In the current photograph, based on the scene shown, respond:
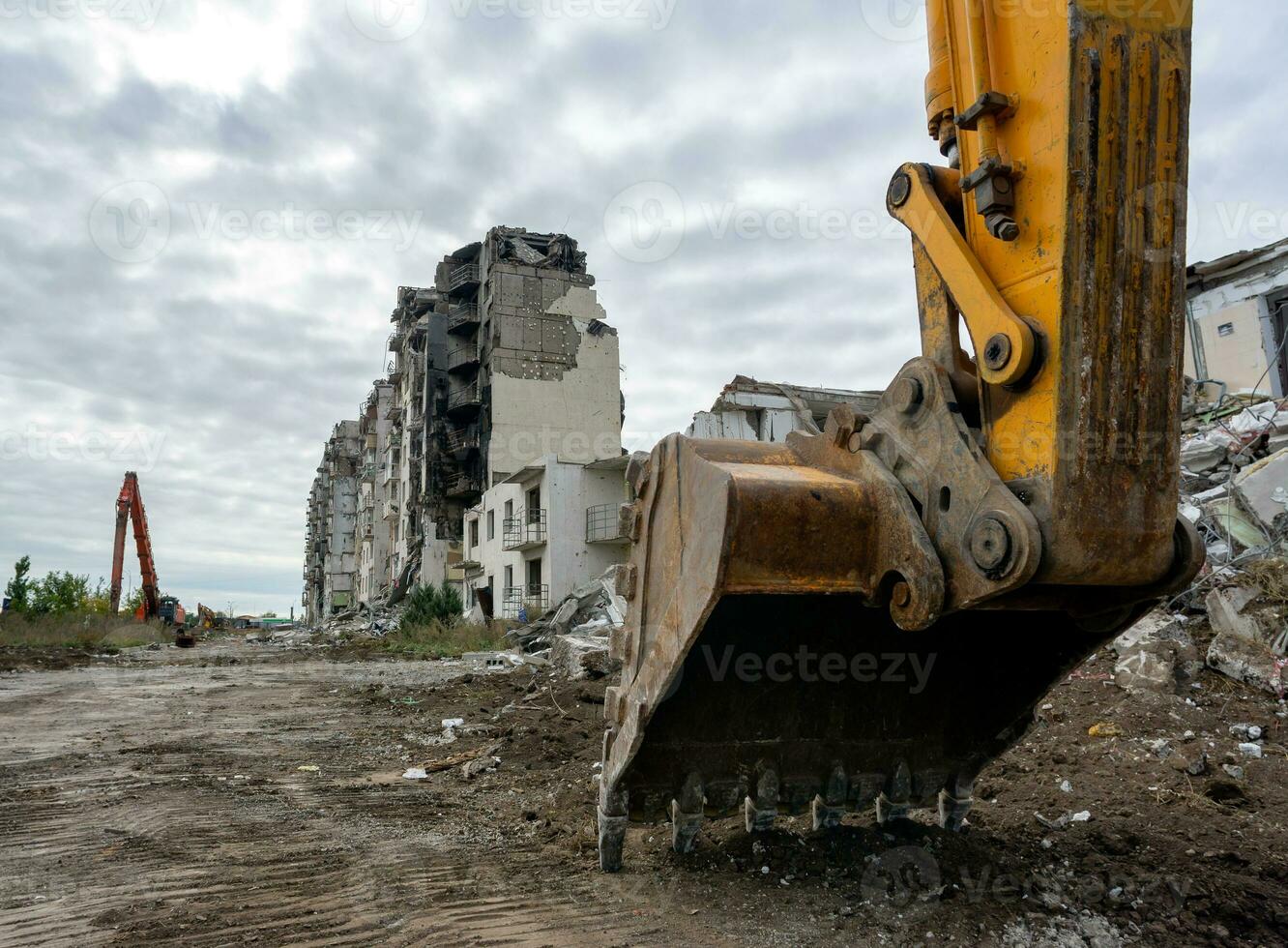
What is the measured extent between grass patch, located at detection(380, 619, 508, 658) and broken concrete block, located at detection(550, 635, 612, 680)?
6.80m

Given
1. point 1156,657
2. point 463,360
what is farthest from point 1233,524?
point 463,360

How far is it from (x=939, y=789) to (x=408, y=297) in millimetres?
54203

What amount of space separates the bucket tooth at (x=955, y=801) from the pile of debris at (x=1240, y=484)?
165 inches

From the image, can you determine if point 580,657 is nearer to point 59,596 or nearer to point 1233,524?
point 1233,524

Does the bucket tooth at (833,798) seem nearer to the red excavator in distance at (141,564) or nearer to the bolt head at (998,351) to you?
the bolt head at (998,351)

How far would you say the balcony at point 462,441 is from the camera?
4238 cm

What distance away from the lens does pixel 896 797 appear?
365 centimetres

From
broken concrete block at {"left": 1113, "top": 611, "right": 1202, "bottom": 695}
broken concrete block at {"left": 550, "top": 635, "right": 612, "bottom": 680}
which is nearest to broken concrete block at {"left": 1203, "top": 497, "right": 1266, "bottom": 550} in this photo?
broken concrete block at {"left": 1113, "top": 611, "right": 1202, "bottom": 695}

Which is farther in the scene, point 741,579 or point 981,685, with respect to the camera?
point 981,685

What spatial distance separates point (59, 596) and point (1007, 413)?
3657 centimetres

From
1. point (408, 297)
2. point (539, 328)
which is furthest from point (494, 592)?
point (408, 297)

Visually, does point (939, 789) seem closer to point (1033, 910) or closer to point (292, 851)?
point (1033, 910)

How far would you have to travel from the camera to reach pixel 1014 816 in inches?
166

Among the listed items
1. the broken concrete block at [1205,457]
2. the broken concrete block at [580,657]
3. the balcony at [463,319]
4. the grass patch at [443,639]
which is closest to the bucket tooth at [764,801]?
the broken concrete block at [580,657]
